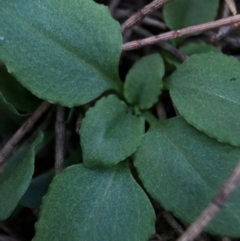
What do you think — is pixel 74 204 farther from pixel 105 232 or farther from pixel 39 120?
pixel 39 120

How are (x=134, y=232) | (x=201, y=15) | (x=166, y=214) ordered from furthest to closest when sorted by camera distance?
(x=201, y=15) < (x=166, y=214) < (x=134, y=232)

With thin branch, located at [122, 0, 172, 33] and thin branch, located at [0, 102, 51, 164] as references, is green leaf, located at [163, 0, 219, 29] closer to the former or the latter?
thin branch, located at [122, 0, 172, 33]

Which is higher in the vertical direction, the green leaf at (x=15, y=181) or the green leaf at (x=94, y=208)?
the green leaf at (x=15, y=181)

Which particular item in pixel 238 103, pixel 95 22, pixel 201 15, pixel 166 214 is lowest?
pixel 166 214

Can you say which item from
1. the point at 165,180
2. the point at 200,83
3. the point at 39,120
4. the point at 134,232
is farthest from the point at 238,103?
the point at 39,120

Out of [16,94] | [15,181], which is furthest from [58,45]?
[15,181]

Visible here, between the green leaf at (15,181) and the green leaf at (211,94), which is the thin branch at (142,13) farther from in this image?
the green leaf at (15,181)

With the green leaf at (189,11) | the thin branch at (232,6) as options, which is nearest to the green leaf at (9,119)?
the green leaf at (189,11)
